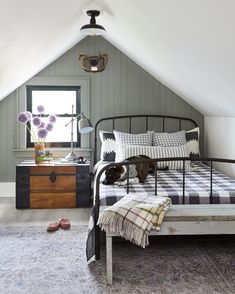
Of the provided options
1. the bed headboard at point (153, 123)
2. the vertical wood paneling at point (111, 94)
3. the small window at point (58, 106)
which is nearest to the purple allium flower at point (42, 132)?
the small window at point (58, 106)

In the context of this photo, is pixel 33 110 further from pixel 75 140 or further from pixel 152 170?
pixel 152 170

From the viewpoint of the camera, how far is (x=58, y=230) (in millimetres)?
3668

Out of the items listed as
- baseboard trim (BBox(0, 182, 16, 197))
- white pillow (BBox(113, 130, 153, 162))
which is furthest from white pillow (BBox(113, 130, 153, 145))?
baseboard trim (BBox(0, 182, 16, 197))

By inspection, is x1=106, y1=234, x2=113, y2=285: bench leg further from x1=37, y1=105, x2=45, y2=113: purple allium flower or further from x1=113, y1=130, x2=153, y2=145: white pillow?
x1=37, y1=105, x2=45, y2=113: purple allium flower

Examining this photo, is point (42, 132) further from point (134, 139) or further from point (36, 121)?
point (134, 139)

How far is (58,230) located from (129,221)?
1338mm

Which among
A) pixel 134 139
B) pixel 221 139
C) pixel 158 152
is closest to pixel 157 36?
pixel 158 152

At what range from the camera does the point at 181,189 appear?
3.27m

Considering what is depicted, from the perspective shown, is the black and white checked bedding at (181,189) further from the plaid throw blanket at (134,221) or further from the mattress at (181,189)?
the plaid throw blanket at (134,221)

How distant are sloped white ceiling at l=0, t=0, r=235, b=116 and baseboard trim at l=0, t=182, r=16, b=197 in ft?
5.30

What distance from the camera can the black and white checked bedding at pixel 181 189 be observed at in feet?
10.1

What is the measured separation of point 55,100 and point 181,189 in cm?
264

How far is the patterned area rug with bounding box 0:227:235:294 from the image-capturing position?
8.13ft

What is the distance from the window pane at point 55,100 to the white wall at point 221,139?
1.85m
